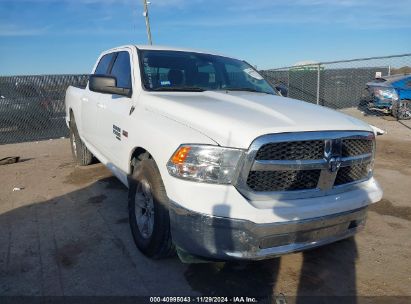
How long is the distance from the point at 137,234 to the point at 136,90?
1.45 metres

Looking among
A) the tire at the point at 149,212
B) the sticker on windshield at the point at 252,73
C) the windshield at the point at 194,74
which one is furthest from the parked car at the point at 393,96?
the tire at the point at 149,212

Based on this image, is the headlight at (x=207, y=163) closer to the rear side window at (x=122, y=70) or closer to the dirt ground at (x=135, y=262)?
the dirt ground at (x=135, y=262)

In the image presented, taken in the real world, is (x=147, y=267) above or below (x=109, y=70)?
below

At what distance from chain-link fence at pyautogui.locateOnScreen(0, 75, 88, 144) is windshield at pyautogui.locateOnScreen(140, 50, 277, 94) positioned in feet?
22.6

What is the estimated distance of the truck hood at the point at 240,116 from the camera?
2689 millimetres

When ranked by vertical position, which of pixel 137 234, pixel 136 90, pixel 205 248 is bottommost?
pixel 137 234

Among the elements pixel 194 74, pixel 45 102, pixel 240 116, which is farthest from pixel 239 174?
pixel 45 102

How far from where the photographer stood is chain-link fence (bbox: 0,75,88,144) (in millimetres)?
10688

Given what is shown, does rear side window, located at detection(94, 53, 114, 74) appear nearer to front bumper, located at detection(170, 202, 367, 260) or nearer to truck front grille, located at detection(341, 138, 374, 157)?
front bumper, located at detection(170, 202, 367, 260)

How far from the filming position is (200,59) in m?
A: 4.53

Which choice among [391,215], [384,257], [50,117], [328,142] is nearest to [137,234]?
[328,142]

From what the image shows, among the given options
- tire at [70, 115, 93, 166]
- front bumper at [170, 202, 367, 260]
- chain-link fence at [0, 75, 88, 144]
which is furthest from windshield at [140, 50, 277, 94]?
chain-link fence at [0, 75, 88, 144]

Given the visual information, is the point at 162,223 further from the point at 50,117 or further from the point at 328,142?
the point at 50,117

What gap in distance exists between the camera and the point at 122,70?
4.58m
